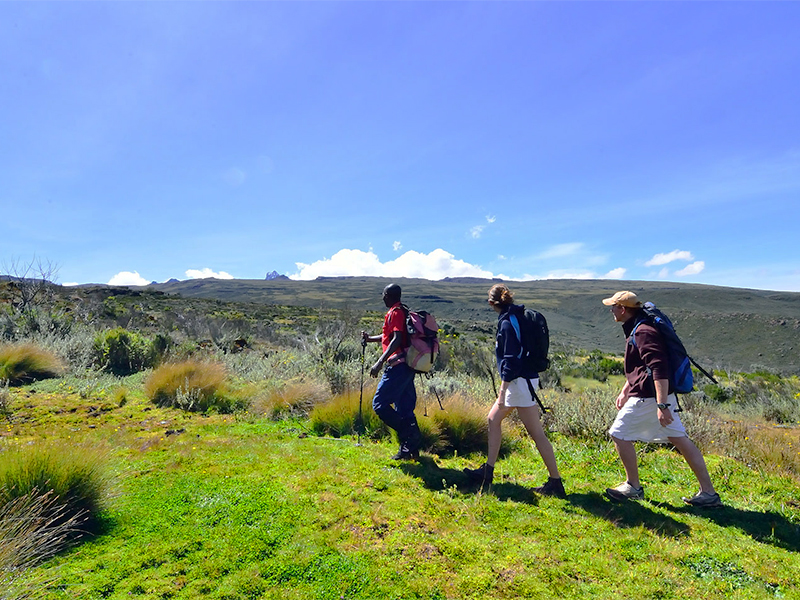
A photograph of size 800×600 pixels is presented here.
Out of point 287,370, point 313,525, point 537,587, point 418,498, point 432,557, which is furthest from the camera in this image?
point 287,370

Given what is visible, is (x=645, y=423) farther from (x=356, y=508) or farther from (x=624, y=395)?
(x=356, y=508)

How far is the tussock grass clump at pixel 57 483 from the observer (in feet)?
9.08

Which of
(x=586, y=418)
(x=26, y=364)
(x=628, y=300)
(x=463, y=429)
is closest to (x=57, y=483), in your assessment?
(x=463, y=429)

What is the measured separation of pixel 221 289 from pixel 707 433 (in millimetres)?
166724

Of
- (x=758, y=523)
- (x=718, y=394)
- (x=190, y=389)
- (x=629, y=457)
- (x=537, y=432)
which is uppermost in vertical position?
(x=537, y=432)

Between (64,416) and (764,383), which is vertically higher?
(64,416)

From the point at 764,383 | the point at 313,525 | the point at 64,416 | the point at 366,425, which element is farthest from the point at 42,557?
the point at 764,383

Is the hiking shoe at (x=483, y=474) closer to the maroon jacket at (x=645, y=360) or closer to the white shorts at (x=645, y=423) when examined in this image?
the white shorts at (x=645, y=423)

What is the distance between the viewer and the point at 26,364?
27.0ft

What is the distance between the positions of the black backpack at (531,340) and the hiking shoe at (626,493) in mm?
1316

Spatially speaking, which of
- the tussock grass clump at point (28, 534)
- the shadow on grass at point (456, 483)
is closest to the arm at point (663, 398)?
the shadow on grass at point (456, 483)

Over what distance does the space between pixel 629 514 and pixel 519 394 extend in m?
1.28

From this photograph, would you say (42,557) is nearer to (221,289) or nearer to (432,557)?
(432,557)

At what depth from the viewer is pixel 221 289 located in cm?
15650
